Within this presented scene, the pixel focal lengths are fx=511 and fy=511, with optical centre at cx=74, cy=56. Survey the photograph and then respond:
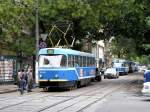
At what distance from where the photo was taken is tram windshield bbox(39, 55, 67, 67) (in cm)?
3788

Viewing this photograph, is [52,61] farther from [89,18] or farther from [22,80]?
[89,18]

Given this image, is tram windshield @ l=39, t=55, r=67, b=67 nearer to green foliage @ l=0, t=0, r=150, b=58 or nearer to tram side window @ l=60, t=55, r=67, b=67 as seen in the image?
tram side window @ l=60, t=55, r=67, b=67

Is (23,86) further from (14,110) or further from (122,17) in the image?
(122,17)

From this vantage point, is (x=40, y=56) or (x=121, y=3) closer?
(x=40, y=56)

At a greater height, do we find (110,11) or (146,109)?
(110,11)

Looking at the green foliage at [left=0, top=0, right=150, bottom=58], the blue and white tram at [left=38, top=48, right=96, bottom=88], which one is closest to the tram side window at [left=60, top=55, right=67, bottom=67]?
the blue and white tram at [left=38, top=48, right=96, bottom=88]

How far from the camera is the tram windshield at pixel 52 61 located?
37875mm

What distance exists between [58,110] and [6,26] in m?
18.2

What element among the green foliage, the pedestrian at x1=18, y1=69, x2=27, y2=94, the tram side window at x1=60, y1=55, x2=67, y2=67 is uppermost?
the green foliage

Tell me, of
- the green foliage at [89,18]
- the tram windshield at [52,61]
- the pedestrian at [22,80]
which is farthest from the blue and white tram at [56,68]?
the green foliage at [89,18]

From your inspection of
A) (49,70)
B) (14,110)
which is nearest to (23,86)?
(49,70)

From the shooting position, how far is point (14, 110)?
69.8ft

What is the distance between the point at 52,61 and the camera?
1497 inches

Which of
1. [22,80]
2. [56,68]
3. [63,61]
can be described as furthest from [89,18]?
[22,80]
